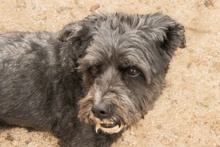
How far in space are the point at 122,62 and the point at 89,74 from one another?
2.39ft

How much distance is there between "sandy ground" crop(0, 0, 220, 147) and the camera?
7.13 metres

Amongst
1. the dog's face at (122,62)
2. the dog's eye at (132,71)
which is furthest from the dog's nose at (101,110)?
the dog's eye at (132,71)

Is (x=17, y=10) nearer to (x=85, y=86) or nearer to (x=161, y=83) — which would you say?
(x=85, y=86)

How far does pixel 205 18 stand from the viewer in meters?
8.42

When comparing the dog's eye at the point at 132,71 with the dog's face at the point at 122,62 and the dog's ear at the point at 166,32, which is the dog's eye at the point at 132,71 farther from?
the dog's ear at the point at 166,32

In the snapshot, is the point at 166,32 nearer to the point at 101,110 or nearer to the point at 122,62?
the point at 122,62

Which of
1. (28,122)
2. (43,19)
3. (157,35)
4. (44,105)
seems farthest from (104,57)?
(43,19)

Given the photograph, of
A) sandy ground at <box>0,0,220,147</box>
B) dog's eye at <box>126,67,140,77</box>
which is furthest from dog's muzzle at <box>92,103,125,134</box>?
sandy ground at <box>0,0,220,147</box>

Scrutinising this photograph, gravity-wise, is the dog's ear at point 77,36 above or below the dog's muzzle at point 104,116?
above

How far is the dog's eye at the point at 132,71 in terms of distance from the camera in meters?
4.98

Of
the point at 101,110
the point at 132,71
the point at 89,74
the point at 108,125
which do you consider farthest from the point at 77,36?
the point at 108,125

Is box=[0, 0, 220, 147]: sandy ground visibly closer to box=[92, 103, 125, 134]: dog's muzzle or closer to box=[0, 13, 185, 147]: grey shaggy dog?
box=[0, 13, 185, 147]: grey shaggy dog

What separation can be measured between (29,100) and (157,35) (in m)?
2.70

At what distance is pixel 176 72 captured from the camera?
7.85 metres
